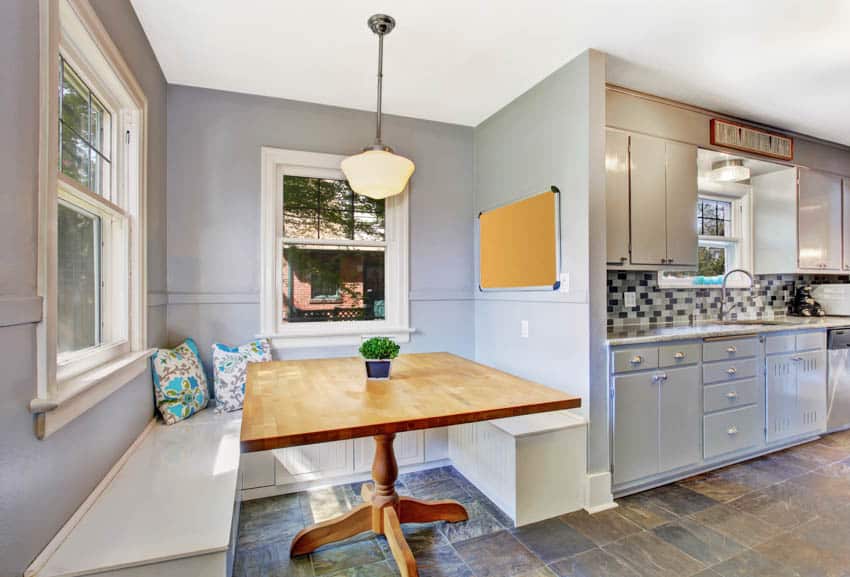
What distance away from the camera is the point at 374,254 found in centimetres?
317

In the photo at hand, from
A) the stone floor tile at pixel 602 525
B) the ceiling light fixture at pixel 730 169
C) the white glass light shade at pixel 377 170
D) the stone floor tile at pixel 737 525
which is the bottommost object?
the stone floor tile at pixel 602 525

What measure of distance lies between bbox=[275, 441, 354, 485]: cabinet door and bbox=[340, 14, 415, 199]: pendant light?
5.13 feet

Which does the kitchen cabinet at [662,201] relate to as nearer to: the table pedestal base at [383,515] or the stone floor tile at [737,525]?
the stone floor tile at [737,525]

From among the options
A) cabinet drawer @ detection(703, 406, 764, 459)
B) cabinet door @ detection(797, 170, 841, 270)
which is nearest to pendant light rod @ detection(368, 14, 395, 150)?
cabinet drawer @ detection(703, 406, 764, 459)

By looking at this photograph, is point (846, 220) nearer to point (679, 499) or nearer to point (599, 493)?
point (679, 499)

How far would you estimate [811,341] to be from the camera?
10.7 feet

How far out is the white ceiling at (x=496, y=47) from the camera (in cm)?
199

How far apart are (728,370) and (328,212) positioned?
2.92 meters

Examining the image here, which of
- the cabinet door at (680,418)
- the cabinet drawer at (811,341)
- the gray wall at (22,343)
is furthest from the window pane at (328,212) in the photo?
the cabinet drawer at (811,341)

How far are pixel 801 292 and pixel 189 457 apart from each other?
5.39m

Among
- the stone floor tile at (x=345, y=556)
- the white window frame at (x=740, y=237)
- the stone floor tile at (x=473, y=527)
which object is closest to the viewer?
the stone floor tile at (x=345, y=556)

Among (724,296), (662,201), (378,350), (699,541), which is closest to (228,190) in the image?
(378,350)

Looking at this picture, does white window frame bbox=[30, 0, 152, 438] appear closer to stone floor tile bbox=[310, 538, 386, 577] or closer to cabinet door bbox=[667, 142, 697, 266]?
stone floor tile bbox=[310, 538, 386, 577]

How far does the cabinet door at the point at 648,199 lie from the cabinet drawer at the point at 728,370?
0.75m
